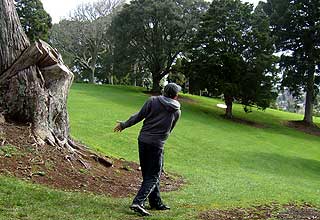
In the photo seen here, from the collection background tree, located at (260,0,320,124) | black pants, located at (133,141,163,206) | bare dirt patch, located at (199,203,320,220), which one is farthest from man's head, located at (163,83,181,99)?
background tree, located at (260,0,320,124)

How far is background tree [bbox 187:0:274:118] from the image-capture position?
116ft

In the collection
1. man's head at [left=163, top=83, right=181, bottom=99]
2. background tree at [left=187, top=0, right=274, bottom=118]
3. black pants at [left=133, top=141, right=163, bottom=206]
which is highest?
background tree at [left=187, top=0, right=274, bottom=118]

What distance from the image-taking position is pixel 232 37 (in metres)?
36.4

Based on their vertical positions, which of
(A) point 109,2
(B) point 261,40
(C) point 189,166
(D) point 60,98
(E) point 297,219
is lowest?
(C) point 189,166

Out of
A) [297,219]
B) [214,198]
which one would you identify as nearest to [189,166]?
[214,198]

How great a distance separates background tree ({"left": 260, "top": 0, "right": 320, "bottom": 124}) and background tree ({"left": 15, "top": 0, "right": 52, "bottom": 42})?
75.0 ft

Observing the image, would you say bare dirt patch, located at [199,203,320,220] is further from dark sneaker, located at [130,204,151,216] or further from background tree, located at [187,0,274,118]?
background tree, located at [187,0,274,118]

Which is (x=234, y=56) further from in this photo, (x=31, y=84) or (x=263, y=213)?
(x=263, y=213)

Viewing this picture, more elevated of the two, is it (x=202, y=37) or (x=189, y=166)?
(x=202, y=37)

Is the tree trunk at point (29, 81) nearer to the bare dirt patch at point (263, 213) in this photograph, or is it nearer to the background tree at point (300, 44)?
the bare dirt patch at point (263, 213)

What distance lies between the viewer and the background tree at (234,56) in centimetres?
3525

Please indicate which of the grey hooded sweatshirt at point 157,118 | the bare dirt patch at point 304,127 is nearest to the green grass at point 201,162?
the bare dirt patch at point 304,127

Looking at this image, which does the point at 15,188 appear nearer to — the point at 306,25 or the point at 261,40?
the point at 261,40

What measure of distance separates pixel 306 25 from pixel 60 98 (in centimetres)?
3342
